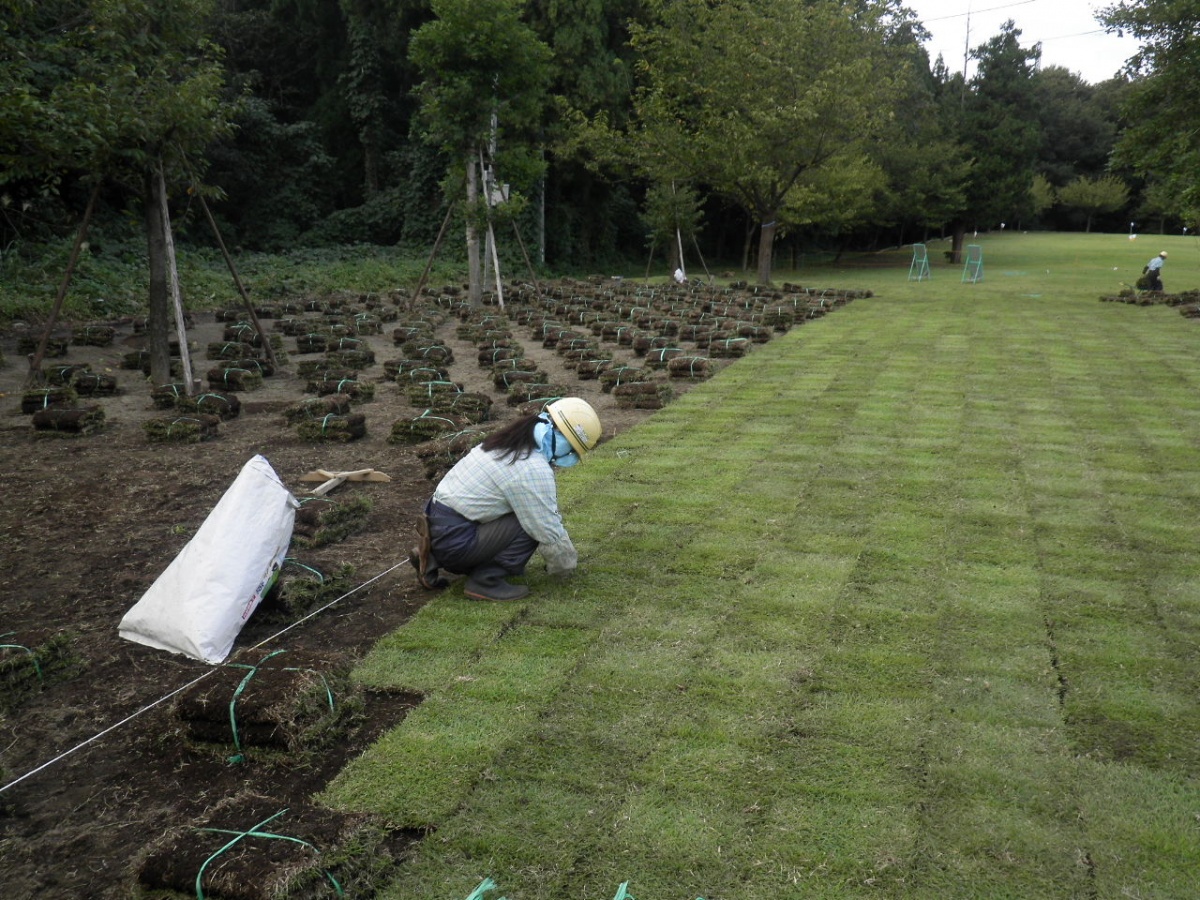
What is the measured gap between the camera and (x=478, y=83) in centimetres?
1923

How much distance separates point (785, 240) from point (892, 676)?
41.7 m

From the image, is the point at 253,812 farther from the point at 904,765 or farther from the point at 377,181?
the point at 377,181

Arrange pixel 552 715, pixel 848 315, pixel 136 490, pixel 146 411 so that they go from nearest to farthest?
pixel 552 715
pixel 136 490
pixel 146 411
pixel 848 315

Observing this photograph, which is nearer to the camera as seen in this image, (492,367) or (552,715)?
(552,715)

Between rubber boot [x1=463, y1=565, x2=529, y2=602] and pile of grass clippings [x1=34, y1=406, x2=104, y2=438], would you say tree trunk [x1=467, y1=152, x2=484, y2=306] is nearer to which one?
pile of grass clippings [x1=34, y1=406, x2=104, y2=438]

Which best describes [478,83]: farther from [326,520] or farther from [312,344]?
[326,520]

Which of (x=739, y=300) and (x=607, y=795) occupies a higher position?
(x=739, y=300)

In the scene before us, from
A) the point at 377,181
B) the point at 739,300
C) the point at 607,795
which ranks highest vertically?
the point at 377,181

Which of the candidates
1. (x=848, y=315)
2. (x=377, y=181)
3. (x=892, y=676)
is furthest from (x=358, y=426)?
(x=377, y=181)

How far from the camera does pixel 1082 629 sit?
515cm

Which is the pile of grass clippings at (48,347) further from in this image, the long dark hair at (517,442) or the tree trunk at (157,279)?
the long dark hair at (517,442)

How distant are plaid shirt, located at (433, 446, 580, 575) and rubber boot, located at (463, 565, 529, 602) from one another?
38 centimetres

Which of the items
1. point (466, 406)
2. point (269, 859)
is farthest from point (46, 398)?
point (269, 859)

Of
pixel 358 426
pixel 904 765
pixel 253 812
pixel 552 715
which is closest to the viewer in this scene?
pixel 253 812
